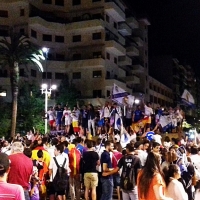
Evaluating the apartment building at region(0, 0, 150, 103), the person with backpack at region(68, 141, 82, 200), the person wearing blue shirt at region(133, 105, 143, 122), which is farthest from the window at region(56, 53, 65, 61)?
the person with backpack at region(68, 141, 82, 200)

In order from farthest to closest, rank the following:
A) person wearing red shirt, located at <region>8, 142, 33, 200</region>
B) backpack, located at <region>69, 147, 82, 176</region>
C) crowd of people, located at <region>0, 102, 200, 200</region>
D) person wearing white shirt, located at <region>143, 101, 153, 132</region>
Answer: person wearing white shirt, located at <region>143, 101, 153, 132</region> → backpack, located at <region>69, 147, 82, 176</region> → person wearing red shirt, located at <region>8, 142, 33, 200</region> → crowd of people, located at <region>0, 102, 200, 200</region>

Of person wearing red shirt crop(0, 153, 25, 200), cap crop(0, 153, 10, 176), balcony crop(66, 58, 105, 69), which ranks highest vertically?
balcony crop(66, 58, 105, 69)

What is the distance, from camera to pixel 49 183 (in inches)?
418

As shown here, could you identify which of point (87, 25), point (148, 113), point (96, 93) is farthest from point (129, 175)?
point (87, 25)

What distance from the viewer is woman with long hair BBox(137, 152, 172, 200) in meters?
5.97

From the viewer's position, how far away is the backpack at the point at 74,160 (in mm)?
11067

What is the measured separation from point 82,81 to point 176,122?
104 feet

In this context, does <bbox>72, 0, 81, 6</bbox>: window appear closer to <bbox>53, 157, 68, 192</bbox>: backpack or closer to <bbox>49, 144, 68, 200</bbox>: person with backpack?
<bbox>49, 144, 68, 200</bbox>: person with backpack

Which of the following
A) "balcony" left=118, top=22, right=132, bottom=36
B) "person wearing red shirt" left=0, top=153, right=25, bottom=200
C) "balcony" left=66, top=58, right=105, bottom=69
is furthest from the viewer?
"balcony" left=118, top=22, right=132, bottom=36

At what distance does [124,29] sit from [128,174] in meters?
55.9

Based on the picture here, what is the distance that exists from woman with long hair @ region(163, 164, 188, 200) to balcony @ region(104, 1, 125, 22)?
50564 millimetres

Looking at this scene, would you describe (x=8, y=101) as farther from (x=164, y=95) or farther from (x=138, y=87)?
(x=164, y=95)

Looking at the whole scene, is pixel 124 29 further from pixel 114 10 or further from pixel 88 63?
pixel 88 63

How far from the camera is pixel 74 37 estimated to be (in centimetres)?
5591
